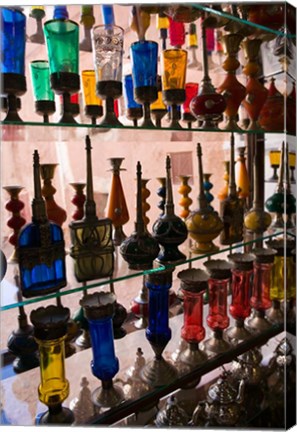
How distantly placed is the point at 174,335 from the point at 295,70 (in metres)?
0.78

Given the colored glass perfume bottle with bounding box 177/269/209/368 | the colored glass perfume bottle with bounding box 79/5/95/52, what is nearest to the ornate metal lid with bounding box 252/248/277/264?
the colored glass perfume bottle with bounding box 177/269/209/368

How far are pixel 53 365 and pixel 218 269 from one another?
0.50 metres

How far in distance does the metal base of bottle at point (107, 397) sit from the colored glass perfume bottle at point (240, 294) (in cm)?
39

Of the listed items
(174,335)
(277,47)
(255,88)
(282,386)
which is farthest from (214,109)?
(282,386)

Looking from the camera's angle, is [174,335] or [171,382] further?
[174,335]

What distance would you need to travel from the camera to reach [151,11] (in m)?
0.95

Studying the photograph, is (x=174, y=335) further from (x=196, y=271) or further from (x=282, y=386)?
(x=282, y=386)

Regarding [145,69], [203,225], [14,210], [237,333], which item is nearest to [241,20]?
[145,69]

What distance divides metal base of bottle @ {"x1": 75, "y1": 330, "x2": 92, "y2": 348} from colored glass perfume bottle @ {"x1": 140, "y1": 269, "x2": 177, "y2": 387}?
15cm

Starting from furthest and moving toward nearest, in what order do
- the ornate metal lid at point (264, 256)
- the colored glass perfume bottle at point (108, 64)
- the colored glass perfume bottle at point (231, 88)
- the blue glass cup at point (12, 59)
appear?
1. the ornate metal lid at point (264, 256)
2. the colored glass perfume bottle at point (231, 88)
3. the colored glass perfume bottle at point (108, 64)
4. the blue glass cup at point (12, 59)

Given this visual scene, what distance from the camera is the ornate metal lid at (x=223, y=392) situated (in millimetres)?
1000

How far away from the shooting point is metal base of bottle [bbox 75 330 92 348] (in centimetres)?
96

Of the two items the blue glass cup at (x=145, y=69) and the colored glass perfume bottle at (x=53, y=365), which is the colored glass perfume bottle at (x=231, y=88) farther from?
the colored glass perfume bottle at (x=53, y=365)

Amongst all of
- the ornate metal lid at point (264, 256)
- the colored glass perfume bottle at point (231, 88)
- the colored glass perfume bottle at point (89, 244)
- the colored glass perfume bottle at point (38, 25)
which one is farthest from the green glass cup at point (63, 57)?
the ornate metal lid at point (264, 256)
